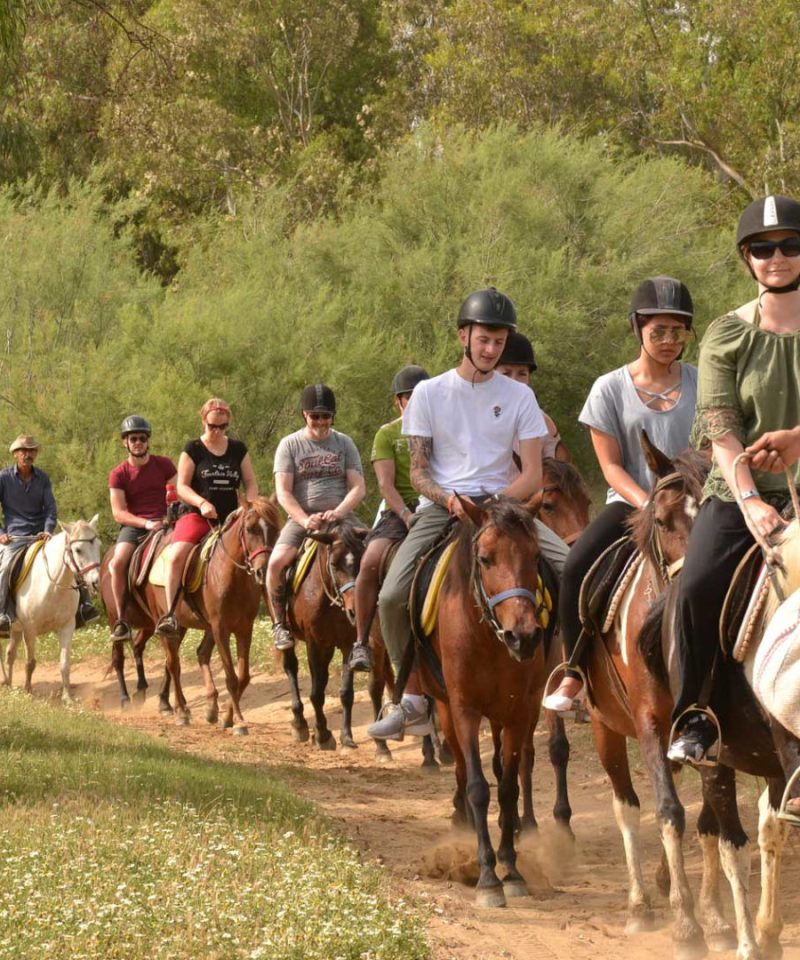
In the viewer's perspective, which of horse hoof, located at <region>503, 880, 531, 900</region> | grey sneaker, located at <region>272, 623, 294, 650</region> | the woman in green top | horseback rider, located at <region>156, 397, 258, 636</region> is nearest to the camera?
the woman in green top

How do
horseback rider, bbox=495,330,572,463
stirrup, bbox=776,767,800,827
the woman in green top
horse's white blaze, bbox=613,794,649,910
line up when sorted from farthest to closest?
horseback rider, bbox=495,330,572,463 → horse's white blaze, bbox=613,794,649,910 → the woman in green top → stirrup, bbox=776,767,800,827

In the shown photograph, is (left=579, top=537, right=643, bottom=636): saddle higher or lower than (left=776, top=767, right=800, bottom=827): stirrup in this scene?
higher

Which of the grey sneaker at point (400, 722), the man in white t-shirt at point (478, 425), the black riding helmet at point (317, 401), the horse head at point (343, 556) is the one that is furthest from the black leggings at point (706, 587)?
the black riding helmet at point (317, 401)

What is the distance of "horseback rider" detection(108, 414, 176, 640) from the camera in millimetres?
17797

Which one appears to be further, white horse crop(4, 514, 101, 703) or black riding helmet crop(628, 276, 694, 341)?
white horse crop(4, 514, 101, 703)

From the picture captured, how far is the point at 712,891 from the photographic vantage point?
23.0ft

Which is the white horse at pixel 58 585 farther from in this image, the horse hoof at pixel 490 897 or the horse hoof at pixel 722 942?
the horse hoof at pixel 722 942

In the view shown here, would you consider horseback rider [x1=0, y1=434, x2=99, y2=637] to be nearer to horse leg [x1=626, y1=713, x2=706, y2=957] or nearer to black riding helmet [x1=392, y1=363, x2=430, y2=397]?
black riding helmet [x1=392, y1=363, x2=430, y2=397]

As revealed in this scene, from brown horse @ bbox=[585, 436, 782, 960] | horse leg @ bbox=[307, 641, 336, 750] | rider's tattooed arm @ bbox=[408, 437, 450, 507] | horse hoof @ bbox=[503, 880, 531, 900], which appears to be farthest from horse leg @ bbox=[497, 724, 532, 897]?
horse leg @ bbox=[307, 641, 336, 750]

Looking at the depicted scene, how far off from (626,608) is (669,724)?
0.63 metres

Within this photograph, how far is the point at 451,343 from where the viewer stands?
87.3 ft

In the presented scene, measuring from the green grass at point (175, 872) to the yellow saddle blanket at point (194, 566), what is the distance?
5353mm

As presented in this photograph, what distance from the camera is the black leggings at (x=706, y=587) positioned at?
5941 millimetres

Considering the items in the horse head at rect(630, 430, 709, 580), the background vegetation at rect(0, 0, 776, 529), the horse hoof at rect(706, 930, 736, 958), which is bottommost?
the horse hoof at rect(706, 930, 736, 958)
